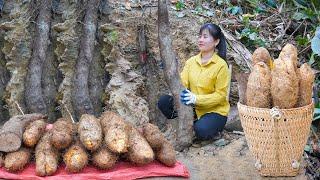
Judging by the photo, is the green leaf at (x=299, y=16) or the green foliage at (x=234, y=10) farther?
the green foliage at (x=234, y=10)

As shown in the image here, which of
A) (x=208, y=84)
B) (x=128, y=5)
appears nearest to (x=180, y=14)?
(x=128, y=5)

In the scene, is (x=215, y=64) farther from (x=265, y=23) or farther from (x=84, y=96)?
(x=265, y=23)

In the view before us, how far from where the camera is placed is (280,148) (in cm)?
440

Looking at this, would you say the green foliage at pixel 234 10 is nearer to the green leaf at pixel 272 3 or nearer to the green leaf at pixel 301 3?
the green leaf at pixel 272 3

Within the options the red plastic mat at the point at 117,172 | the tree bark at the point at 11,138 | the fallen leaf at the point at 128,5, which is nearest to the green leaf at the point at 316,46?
the red plastic mat at the point at 117,172

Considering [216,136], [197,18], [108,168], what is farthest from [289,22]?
[108,168]

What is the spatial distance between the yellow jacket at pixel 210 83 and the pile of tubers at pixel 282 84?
2.45 ft

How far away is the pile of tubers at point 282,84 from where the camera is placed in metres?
4.20

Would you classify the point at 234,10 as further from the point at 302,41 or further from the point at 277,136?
the point at 277,136

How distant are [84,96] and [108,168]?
6.64 feet

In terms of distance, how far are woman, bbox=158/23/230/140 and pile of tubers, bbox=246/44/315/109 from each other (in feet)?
2.49

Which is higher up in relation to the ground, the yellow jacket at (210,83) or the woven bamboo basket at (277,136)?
the yellow jacket at (210,83)

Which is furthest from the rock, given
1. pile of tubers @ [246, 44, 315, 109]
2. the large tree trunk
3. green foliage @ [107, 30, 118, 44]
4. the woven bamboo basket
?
green foliage @ [107, 30, 118, 44]

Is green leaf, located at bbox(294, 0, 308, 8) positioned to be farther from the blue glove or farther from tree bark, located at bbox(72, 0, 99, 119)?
the blue glove
